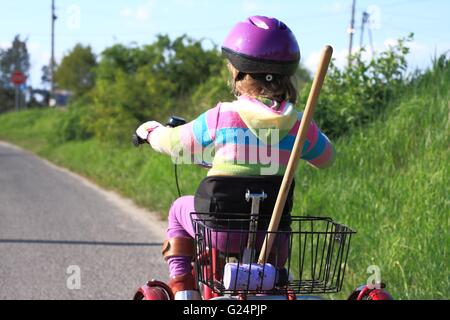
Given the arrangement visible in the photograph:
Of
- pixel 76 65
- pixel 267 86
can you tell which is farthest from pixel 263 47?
pixel 76 65

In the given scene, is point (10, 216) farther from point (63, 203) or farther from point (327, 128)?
point (327, 128)

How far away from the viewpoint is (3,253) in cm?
687

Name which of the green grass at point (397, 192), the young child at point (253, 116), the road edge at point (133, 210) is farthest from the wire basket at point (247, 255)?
the road edge at point (133, 210)

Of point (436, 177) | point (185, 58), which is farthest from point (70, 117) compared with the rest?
point (436, 177)

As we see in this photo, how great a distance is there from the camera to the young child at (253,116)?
2.67 metres

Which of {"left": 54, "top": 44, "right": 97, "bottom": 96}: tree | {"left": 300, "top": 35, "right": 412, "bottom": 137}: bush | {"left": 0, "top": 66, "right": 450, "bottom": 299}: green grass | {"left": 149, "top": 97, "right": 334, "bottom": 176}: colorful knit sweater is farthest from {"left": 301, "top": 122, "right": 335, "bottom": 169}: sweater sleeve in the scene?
{"left": 54, "top": 44, "right": 97, "bottom": 96}: tree

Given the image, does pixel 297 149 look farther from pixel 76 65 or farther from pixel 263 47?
pixel 76 65

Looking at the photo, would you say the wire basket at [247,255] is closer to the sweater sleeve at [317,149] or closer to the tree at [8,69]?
the sweater sleeve at [317,149]

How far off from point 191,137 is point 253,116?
0.28 meters

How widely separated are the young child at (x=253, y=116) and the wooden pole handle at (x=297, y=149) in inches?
8.8

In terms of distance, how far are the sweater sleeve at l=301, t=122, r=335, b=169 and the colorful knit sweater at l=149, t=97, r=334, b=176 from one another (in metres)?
0.13

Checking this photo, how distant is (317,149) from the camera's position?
114 inches
